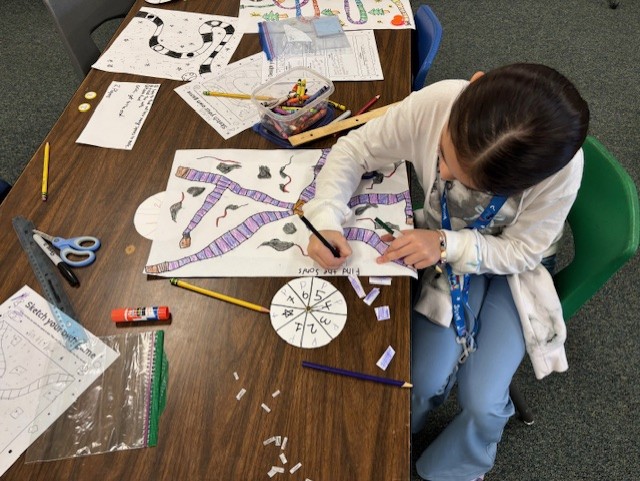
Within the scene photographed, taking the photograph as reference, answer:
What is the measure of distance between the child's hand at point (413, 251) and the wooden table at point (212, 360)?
0.13ft

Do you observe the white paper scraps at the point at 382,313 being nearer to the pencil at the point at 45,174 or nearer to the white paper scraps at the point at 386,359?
the white paper scraps at the point at 386,359

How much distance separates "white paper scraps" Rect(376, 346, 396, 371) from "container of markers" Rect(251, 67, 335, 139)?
1.62 ft

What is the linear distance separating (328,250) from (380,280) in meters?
0.10

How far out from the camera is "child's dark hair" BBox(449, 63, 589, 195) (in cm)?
58

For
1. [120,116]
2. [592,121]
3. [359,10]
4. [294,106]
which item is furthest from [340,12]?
[592,121]

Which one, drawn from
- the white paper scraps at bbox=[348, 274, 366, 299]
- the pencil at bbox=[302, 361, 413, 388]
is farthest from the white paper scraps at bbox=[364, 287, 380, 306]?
the pencil at bbox=[302, 361, 413, 388]

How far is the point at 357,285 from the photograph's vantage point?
2.40 ft

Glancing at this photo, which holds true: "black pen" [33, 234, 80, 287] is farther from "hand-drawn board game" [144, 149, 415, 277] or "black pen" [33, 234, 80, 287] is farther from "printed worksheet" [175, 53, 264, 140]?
"printed worksheet" [175, 53, 264, 140]

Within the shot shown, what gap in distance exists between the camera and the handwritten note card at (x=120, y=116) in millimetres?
946

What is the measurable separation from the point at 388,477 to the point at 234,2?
125cm

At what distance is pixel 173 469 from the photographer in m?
0.58

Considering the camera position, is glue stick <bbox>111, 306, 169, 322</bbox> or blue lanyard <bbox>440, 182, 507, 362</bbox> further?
blue lanyard <bbox>440, 182, 507, 362</bbox>

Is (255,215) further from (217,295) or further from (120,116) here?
(120,116)

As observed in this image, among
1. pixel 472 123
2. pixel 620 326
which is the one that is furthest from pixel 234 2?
pixel 620 326
